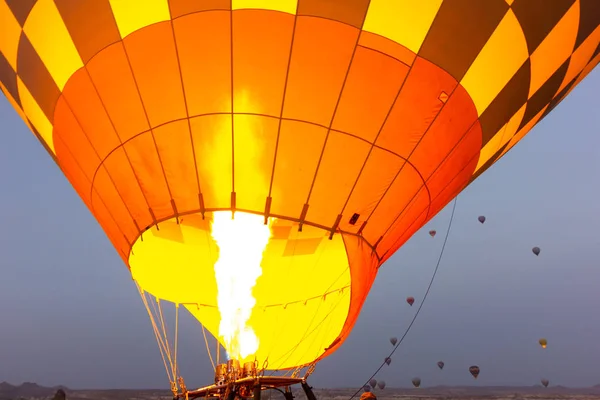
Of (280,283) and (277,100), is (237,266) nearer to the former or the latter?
(280,283)

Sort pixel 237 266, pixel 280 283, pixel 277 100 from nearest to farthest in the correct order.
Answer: pixel 277 100, pixel 237 266, pixel 280 283

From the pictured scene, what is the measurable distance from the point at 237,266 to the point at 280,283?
833 millimetres

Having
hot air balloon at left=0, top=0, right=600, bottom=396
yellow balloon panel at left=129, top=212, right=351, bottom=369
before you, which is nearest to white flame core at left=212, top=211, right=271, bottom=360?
hot air balloon at left=0, top=0, right=600, bottom=396

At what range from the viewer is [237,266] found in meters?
4.90

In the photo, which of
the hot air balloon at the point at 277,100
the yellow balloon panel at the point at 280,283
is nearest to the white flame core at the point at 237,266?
the hot air balloon at the point at 277,100

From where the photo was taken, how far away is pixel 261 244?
4.85 metres

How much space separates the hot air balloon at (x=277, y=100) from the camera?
3904 millimetres

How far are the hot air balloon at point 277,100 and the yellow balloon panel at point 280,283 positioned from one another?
0.53m

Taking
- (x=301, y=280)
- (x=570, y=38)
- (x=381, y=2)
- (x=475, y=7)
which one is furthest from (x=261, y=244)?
(x=570, y=38)

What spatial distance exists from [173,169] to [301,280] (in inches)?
83.8

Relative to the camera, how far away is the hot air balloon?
390 centimetres

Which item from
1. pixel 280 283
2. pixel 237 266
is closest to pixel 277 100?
pixel 237 266

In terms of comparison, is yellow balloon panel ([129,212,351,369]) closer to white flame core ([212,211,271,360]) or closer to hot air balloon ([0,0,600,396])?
white flame core ([212,211,271,360])

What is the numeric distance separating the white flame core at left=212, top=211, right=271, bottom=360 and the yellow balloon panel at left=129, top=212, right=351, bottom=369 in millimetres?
189
